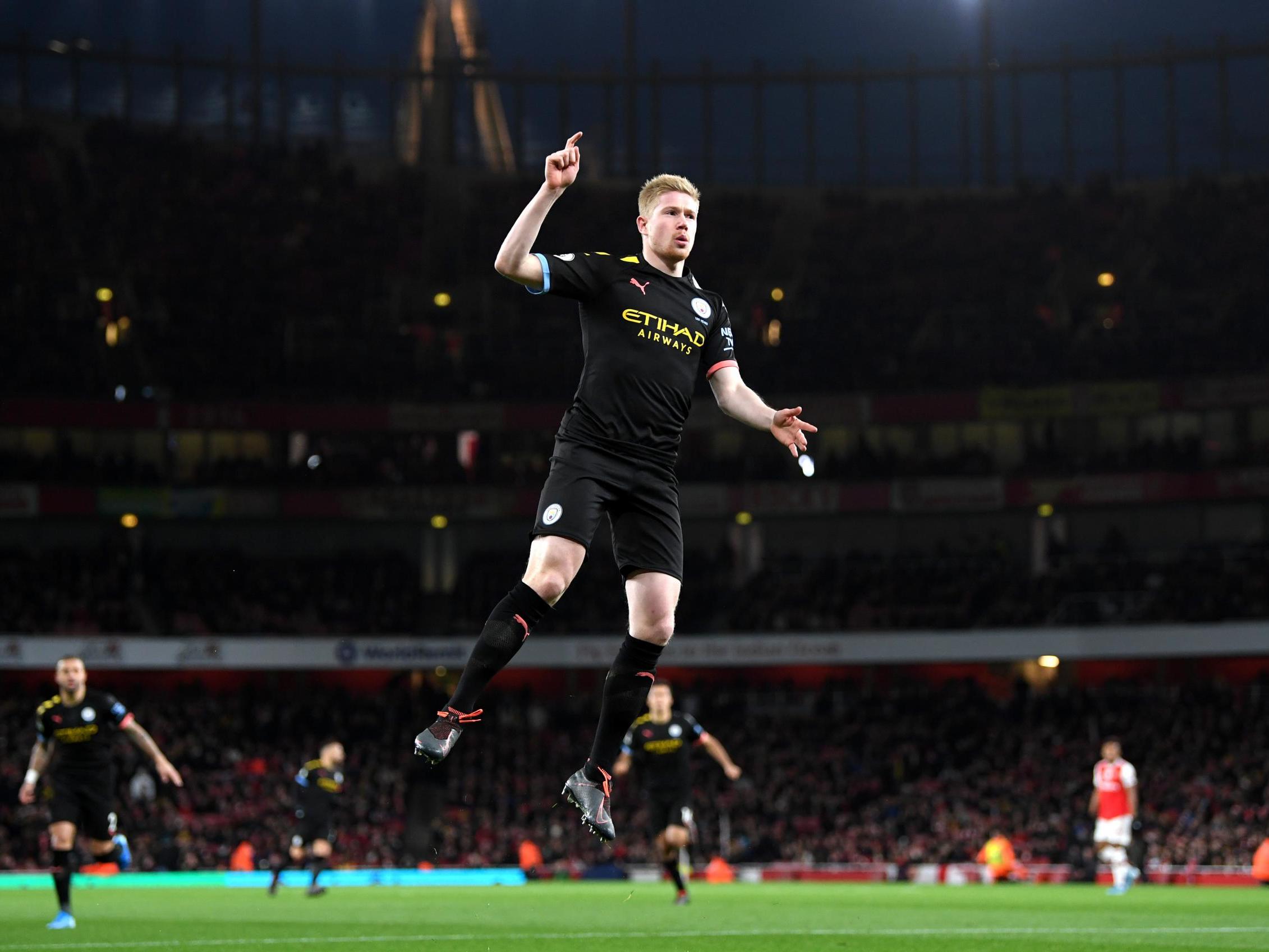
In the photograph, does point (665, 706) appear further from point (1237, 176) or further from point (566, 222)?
point (1237, 176)

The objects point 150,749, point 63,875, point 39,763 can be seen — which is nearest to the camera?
point 150,749

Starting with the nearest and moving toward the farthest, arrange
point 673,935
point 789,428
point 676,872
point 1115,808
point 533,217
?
point 533,217 → point 789,428 → point 673,935 → point 676,872 → point 1115,808

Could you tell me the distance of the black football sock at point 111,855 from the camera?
16.2m

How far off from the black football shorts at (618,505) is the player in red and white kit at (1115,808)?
679 inches

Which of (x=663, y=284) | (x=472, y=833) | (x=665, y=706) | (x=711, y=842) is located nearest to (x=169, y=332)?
(x=472, y=833)

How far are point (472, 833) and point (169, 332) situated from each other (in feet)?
71.0

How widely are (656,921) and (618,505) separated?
8.70 metres

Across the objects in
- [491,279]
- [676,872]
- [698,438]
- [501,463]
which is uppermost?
[491,279]

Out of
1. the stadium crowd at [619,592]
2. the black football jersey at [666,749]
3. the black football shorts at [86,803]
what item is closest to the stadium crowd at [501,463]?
the stadium crowd at [619,592]

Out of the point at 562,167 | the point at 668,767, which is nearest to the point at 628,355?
the point at 562,167

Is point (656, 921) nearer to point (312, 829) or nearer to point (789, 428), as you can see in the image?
point (789, 428)

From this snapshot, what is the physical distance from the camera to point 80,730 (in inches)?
643

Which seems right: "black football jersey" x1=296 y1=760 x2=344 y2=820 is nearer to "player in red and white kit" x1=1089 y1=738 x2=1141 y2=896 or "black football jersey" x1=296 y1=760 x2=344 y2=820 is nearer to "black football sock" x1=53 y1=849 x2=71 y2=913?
"black football sock" x1=53 y1=849 x2=71 y2=913

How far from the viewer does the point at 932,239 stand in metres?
57.2
